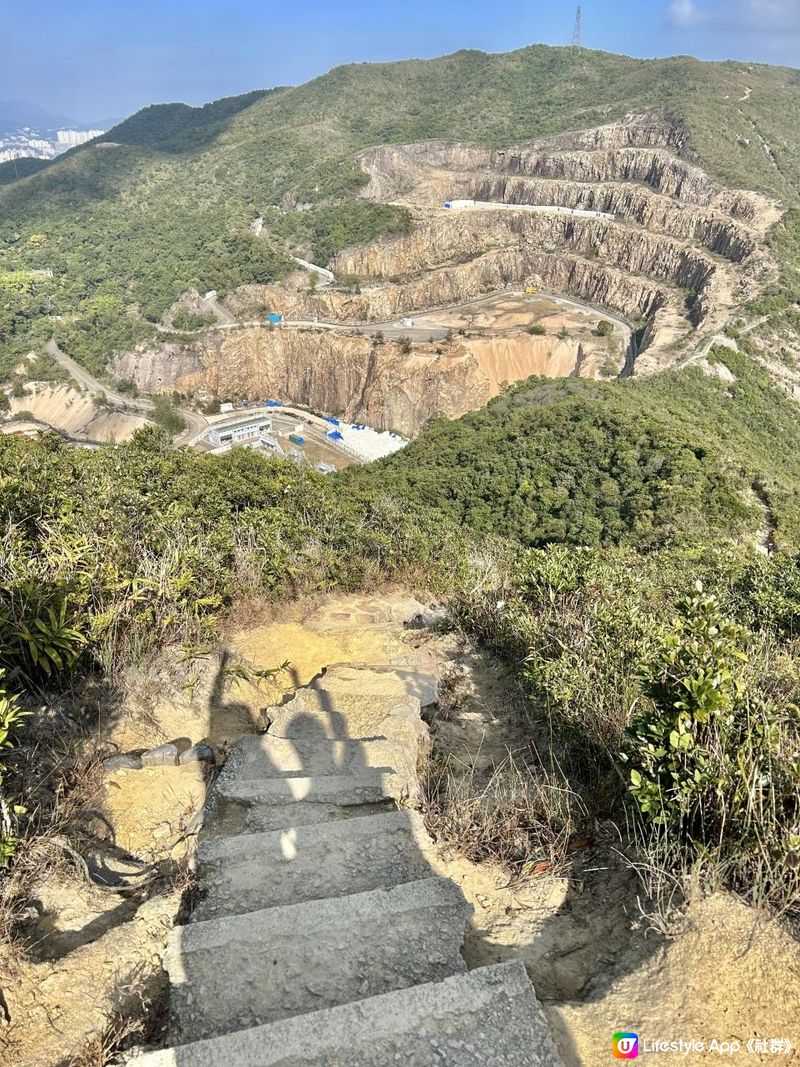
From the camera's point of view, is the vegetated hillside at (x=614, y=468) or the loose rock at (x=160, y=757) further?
the vegetated hillside at (x=614, y=468)

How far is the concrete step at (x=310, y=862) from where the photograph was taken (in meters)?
3.82

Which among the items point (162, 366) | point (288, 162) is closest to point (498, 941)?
point (162, 366)

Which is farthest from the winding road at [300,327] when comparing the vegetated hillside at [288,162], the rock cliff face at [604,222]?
the rock cliff face at [604,222]

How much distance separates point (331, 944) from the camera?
10.6ft

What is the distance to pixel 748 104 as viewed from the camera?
3524 inches

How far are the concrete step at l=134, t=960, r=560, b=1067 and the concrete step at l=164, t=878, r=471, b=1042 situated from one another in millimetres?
428

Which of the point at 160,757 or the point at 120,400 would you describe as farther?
the point at 120,400

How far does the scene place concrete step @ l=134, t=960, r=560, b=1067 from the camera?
2525 mm

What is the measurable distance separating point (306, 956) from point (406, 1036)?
30.1 inches

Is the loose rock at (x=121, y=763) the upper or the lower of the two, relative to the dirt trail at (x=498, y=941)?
lower

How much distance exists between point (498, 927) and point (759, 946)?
1.47 meters

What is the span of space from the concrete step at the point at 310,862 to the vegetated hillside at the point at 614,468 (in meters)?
19.7

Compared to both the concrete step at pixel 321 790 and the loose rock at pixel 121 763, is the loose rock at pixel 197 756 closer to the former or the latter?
the loose rock at pixel 121 763

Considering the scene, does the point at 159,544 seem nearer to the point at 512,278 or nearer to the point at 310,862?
the point at 310,862
